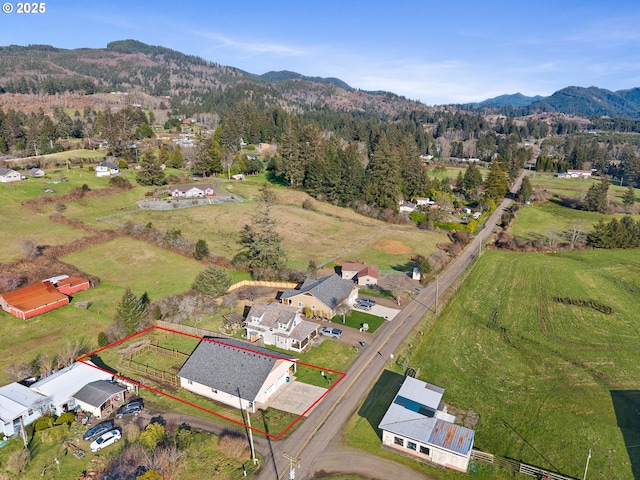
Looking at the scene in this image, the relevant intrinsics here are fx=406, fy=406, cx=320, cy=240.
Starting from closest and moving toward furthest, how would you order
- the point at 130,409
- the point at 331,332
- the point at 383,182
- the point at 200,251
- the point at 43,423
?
the point at 43,423 < the point at 130,409 < the point at 331,332 < the point at 200,251 < the point at 383,182

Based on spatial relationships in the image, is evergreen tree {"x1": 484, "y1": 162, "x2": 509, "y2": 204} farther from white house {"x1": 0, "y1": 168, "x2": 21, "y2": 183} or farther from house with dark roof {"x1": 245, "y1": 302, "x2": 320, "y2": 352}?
white house {"x1": 0, "y1": 168, "x2": 21, "y2": 183}

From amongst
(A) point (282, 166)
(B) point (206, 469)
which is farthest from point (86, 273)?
(A) point (282, 166)

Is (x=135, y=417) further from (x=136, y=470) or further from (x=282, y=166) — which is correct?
(x=282, y=166)

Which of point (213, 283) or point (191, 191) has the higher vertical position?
point (191, 191)

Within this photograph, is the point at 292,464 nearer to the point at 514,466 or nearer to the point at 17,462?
the point at 514,466

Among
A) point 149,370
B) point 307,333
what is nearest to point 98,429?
point 149,370

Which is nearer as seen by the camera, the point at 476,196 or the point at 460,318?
the point at 460,318
